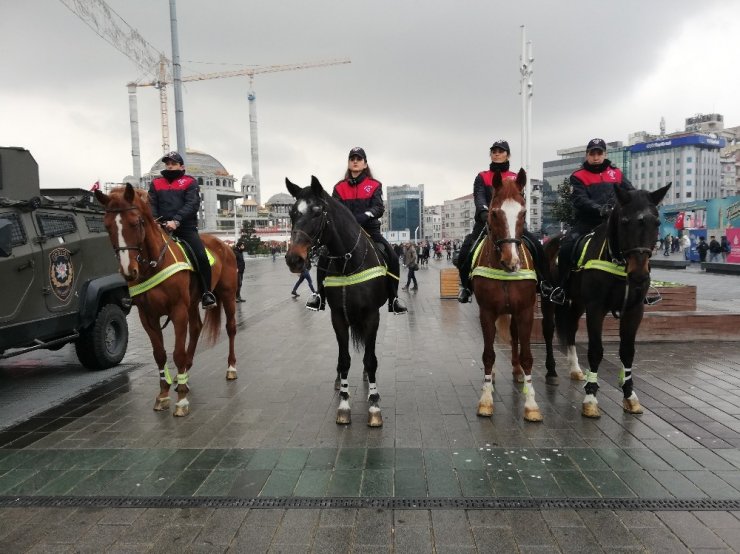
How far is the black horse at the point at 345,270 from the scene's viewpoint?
15.5ft

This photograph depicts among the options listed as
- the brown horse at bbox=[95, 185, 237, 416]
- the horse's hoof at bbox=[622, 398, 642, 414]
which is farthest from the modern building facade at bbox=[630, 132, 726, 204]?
the brown horse at bbox=[95, 185, 237, 416]

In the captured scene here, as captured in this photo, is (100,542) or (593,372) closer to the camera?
(100,542)

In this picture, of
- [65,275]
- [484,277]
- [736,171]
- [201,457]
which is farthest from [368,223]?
[736,171]

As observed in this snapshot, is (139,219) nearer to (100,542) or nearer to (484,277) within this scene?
(100,542)

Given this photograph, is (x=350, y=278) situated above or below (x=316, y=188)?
below

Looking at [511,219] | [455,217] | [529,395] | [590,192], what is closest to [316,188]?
[511,219]

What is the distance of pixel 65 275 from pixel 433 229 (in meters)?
181

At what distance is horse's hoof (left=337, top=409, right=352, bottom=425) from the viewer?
5152mm

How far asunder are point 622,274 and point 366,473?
3314mm

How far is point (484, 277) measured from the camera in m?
5.32

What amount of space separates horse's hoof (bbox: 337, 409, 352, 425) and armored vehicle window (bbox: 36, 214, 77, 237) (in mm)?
4919

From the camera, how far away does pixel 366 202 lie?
230 inches

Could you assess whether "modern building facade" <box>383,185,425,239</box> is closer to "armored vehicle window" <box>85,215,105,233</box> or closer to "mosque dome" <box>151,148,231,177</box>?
"mosque dome" <box>151,148,231,177</box>

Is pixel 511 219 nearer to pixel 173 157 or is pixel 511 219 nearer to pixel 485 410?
pixel 485 410
